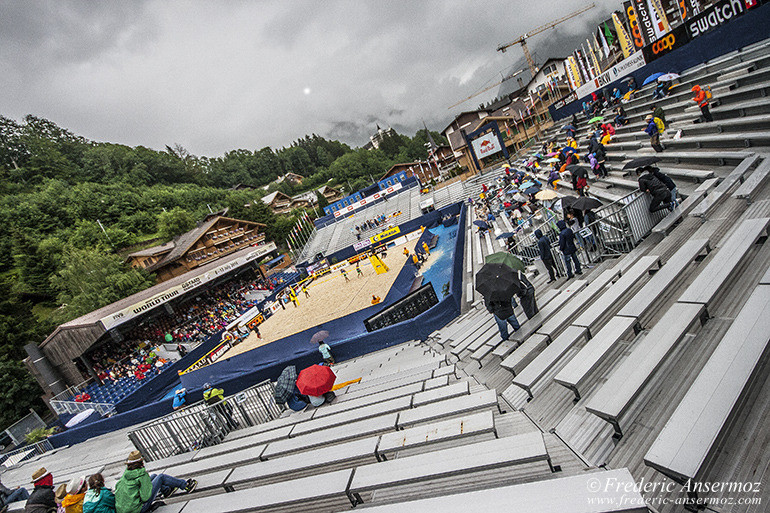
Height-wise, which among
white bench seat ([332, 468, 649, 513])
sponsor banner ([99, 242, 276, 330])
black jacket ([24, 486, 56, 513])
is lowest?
white bench seat ([332, 468, 649, 513])

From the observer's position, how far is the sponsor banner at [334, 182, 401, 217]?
55.3 m

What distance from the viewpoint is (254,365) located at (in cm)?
1600

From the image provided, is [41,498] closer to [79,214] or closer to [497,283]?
[497,283]

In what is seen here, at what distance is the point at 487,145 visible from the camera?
42.4 metres

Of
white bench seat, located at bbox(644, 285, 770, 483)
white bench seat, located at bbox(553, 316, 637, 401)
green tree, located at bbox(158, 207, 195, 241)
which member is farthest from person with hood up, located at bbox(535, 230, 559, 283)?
green tree, located at bbox(158, 207, 195, 241)

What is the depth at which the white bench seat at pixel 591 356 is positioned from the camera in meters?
3.86

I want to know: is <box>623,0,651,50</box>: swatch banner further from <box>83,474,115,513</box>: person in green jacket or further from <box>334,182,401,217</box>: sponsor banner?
<box>334,182,401,217</box>: sponsor banner

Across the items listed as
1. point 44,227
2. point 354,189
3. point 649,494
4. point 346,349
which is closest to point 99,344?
point 346,349

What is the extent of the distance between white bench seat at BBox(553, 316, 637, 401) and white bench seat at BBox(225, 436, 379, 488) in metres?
2.62

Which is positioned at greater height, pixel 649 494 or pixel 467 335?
pixel 649 494

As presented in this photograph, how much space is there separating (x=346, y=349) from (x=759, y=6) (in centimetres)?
2315

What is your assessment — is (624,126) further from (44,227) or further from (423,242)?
(44,227)

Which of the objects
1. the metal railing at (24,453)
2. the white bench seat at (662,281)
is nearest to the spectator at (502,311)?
the white bench seat at (662,281)

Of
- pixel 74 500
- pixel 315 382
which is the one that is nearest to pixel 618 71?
pixel 315 382
